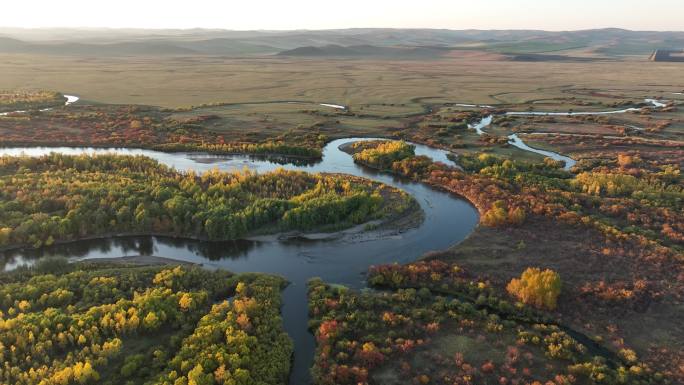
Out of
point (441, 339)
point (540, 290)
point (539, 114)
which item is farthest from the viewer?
point (539, 114)

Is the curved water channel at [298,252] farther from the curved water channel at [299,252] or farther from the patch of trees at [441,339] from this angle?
the patch of trees at [441,339]

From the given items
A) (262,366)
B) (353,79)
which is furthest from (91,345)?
(353,79)

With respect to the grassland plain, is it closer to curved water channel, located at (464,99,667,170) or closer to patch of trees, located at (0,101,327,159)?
curved water channel, located at (464,99,667,170)

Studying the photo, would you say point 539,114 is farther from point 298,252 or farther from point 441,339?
point 441,339

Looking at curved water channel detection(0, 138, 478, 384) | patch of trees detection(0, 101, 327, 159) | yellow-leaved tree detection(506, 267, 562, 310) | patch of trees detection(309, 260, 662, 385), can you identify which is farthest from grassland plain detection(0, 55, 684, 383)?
patch of trees detection(0, 101, 327, 159)

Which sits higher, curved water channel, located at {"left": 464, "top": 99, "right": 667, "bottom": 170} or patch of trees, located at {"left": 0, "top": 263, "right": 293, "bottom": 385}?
curved water channel, located at {"left": 464, "top": 99, "right": 667, "bottom": 170}

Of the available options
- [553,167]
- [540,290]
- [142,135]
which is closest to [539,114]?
[553,167]
